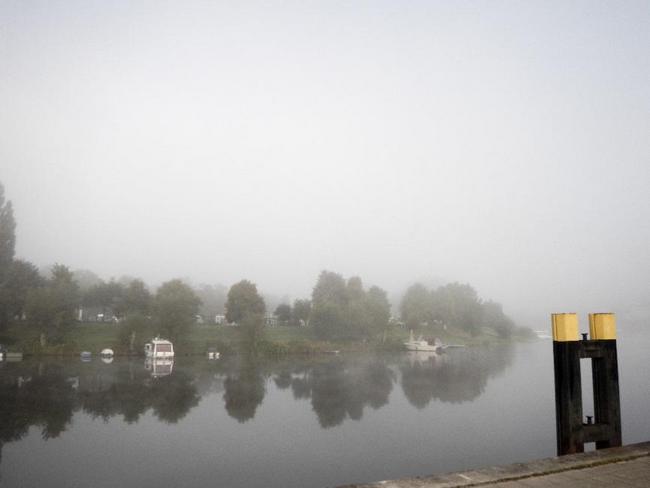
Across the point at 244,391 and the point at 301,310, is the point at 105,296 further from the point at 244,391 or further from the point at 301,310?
the point at 244,391

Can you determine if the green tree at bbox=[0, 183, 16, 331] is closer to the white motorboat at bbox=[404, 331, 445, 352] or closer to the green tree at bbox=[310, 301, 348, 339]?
the green tree at bbox=[310, 301, 348, 339]

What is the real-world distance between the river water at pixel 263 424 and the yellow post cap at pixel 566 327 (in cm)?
934

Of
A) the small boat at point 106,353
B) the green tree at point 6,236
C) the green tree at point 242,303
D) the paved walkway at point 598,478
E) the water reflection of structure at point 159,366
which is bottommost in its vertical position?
the water reflection of structure at point 159,366

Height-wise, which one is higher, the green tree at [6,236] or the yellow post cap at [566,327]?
the green tree at [6,236]

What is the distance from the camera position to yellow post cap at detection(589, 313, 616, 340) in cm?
912

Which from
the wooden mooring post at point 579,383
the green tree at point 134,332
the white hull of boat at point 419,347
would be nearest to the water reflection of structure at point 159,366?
the green tree at point 134,332

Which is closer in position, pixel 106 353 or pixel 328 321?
pixel 106 353

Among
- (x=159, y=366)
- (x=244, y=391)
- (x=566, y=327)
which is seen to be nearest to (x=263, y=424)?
(x=244, y=391)

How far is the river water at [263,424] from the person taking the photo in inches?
655

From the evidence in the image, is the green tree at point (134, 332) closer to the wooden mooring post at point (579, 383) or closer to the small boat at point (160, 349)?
the small boat at point (160, 349)

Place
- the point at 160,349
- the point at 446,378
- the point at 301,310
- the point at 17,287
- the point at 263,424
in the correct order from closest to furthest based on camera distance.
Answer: the point at 263,424, the point at 446,378, the point at 160,349, the point at 17,287, the point at 301,310

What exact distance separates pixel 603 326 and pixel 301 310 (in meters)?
69.1

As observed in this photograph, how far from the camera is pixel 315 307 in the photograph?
73.4 metres

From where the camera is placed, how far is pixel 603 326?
9172mm
